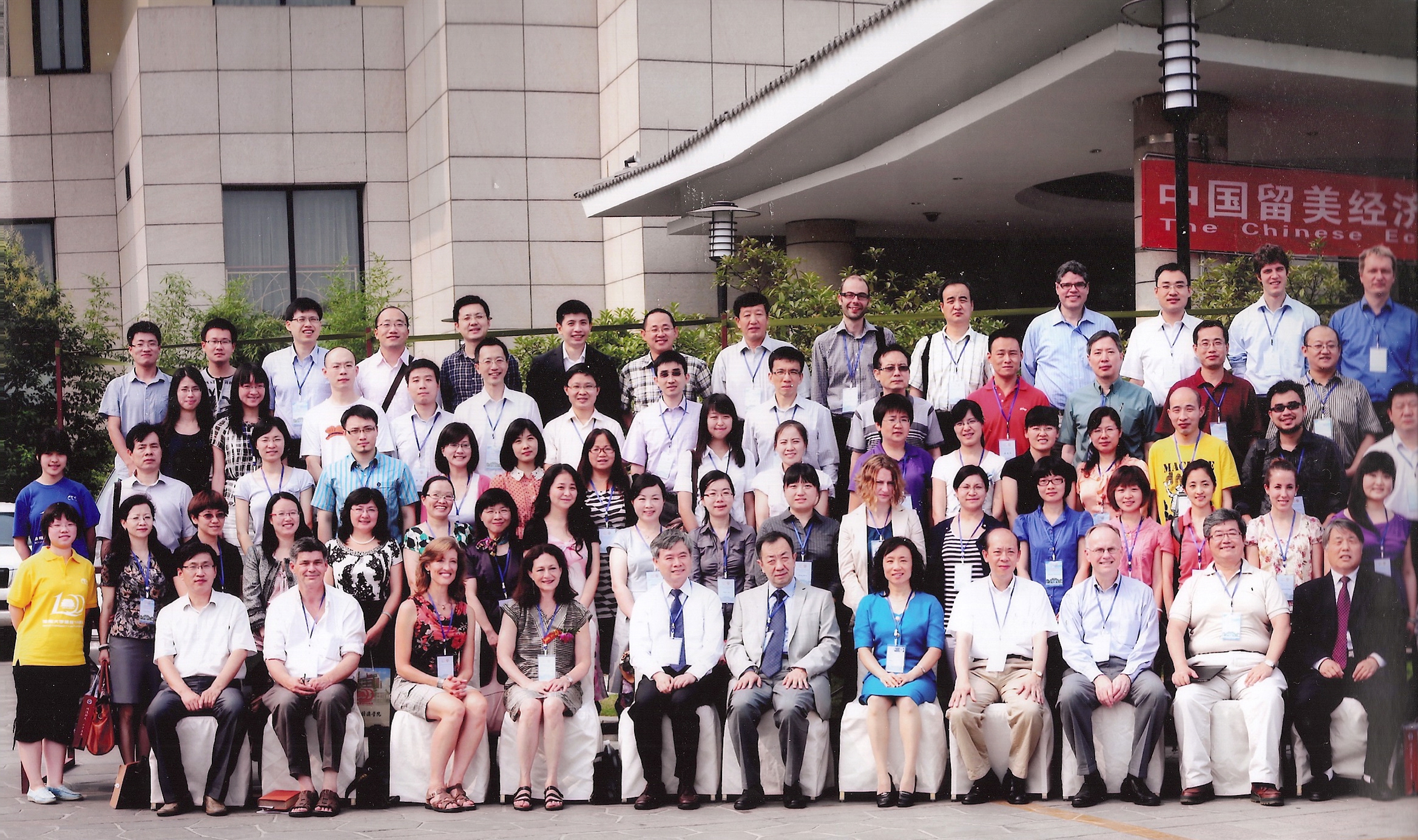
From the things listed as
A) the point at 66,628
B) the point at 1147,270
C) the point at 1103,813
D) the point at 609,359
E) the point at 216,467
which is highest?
the point at 1147,270

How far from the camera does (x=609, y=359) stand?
332 inches

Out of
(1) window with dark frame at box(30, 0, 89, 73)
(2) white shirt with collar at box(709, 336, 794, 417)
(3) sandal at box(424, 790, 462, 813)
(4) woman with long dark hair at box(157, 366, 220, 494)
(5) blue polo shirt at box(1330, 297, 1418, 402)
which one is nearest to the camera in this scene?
(5) blue polo shirt at box(1330, 297, 1418, 402)

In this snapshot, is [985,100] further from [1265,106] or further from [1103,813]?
[1103,813]

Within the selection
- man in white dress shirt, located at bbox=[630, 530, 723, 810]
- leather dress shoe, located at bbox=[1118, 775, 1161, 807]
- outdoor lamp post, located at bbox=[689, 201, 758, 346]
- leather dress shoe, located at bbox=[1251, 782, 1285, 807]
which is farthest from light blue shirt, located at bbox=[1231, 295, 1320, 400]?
outdoor lamp post, located at bbox=[689, 201, 758, 346]

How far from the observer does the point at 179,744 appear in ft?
20.6

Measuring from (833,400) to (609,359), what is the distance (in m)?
1.52

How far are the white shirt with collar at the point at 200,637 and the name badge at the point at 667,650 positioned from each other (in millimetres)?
2084

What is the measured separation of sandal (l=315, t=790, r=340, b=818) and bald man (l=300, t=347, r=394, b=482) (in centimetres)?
201

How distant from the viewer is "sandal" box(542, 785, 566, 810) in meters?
6.26

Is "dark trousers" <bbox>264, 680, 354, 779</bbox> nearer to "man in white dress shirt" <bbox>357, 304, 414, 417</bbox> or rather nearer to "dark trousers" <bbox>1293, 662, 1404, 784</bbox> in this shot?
"man in white dress shirt" <bbox>357, 304, 414, 417</bbox>

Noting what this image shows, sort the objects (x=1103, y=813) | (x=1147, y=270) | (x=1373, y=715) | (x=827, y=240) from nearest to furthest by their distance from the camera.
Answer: (x=1373, y=715) → (x=1103, y=813) → (x=1147, y=270) → (x=827, y=240)

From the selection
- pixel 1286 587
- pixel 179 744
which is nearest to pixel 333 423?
pixel 179 744

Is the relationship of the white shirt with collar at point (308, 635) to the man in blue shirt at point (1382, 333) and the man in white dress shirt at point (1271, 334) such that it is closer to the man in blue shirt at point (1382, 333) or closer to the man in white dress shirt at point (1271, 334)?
the man in white dress shirt at point (1271, 334)

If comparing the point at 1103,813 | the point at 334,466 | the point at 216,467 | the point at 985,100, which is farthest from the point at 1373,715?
the point at 985,100
